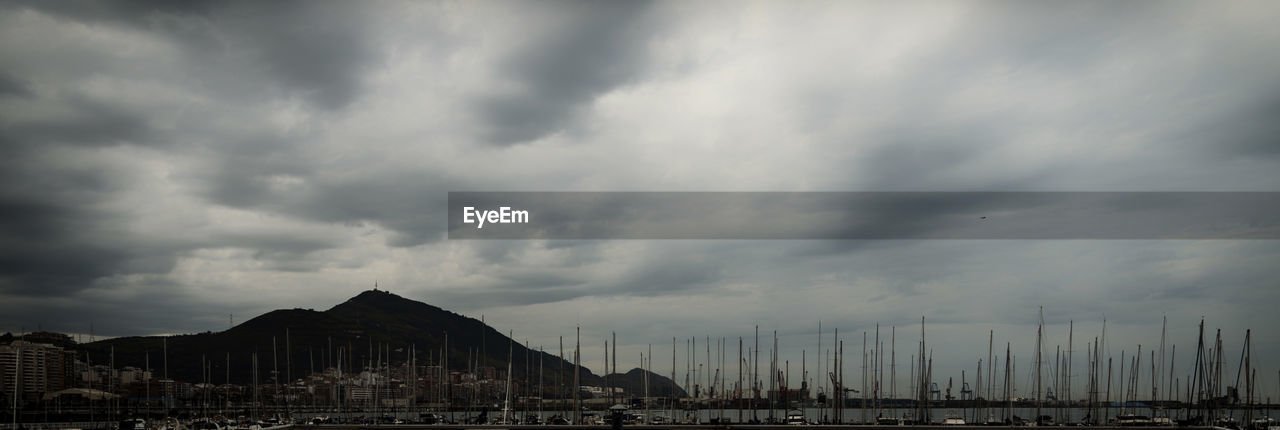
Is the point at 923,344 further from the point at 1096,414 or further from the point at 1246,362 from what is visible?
the point at 1246,362

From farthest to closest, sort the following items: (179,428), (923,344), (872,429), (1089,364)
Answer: (1089,364)
(923,344)
(179,428)
(872,429)

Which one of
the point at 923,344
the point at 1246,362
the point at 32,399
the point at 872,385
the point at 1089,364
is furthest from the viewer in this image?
the point at 32,399

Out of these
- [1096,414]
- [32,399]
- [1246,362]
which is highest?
[1246,362]

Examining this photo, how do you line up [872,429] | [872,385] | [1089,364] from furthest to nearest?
1. [872,385]
2. [1089,364]
3. [872,429]

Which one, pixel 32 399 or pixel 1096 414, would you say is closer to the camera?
pixel 1096 414

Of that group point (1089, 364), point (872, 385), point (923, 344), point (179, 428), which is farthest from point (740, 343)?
point (179, 428)

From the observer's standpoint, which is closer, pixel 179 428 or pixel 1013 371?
pixel 179 428

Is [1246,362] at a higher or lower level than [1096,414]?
higher

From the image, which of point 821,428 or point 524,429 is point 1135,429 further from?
point 524,429

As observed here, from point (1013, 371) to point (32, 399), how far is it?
624 ft

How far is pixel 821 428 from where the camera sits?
64.8 meters

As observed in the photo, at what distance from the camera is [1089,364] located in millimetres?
100938

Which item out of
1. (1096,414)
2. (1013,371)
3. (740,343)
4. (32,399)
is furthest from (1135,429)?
(32,399)

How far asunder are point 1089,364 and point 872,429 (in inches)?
1983
